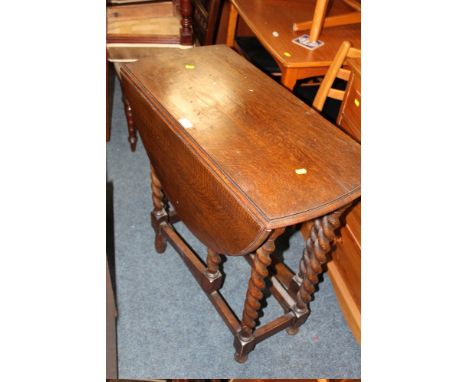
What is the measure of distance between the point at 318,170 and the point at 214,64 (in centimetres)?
63

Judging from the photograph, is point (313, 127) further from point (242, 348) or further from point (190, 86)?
point (242, 348)

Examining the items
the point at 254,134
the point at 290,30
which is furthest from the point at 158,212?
the point at 290,30

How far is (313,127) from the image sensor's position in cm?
127

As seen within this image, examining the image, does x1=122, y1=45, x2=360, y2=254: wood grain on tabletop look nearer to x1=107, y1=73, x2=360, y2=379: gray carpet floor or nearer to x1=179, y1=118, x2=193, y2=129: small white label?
x1=179, y1=118, x2=193, y2=129: small white label

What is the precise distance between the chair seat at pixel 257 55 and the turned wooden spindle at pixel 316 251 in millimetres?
1030

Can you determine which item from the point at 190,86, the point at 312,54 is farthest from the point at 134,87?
the point at 312,54

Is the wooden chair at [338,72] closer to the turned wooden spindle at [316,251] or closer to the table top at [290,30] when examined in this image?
the table top at [290,30]

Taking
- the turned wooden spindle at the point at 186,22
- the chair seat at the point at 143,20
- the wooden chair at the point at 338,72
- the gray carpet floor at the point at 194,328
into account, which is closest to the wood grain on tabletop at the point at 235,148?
the wooden chair at the point at 338,72

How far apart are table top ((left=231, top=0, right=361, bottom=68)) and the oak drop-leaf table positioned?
1.20 feet

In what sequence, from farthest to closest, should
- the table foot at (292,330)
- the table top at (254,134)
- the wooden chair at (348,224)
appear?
the table foot at (292,330), the wooden chair at (348,224), the table top at (254,134)

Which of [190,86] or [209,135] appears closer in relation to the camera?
[209,135]

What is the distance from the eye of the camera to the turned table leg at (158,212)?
1.70m

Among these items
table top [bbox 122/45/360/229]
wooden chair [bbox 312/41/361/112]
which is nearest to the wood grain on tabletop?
table top [bbox 122/45/360/229]
